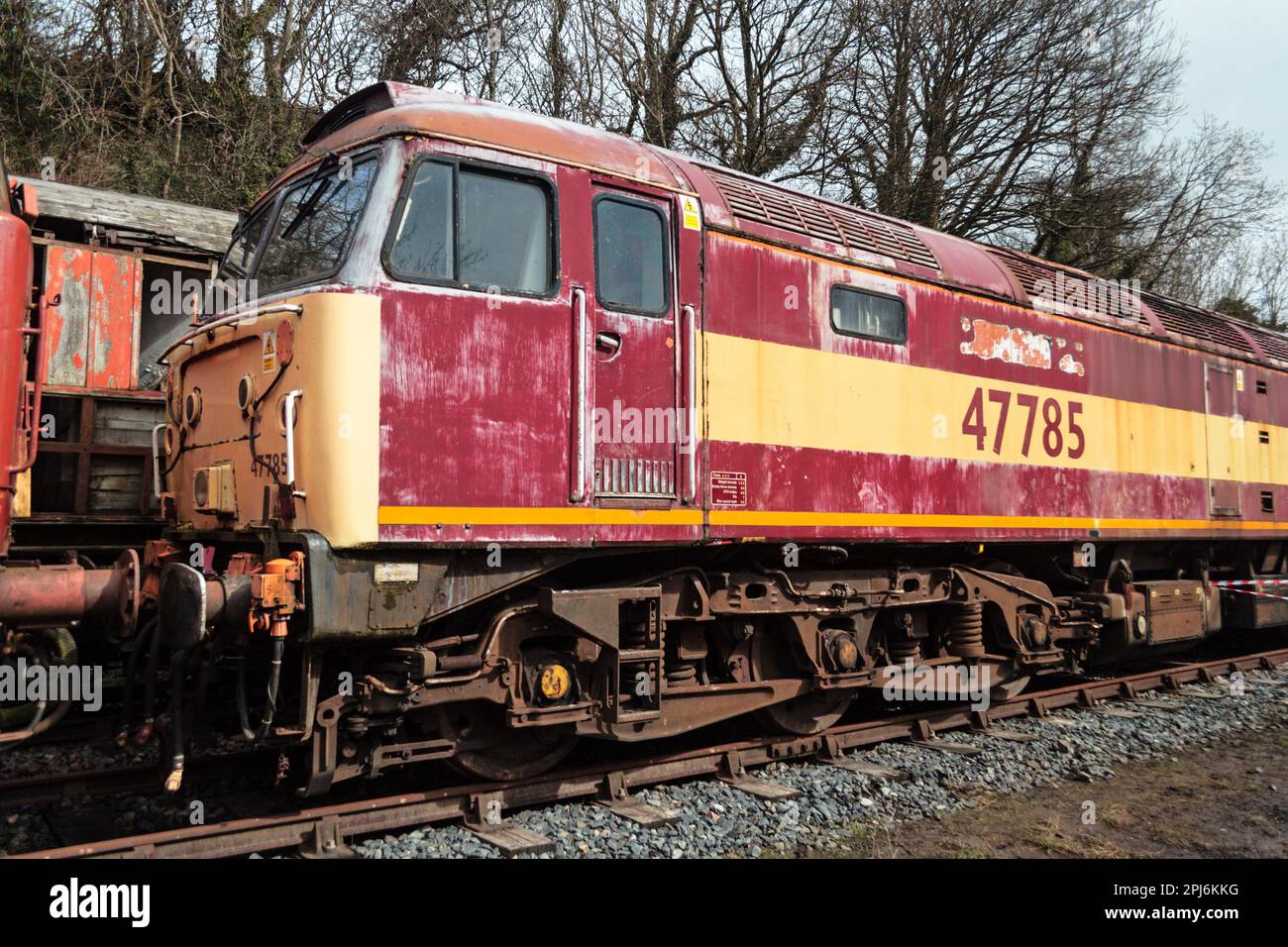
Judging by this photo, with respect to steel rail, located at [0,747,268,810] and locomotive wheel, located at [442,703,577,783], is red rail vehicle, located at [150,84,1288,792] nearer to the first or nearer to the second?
locomotive wheel, located at [442,703,577,783]

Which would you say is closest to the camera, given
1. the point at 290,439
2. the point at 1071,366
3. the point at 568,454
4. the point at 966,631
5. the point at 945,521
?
the point at 290,439

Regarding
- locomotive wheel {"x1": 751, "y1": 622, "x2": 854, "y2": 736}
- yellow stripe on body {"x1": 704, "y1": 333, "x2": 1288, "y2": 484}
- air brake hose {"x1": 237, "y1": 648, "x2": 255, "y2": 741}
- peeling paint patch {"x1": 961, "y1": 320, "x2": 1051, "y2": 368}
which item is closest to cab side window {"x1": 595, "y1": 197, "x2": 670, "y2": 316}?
yellow stripe on body {"x1": 704, "y1": 333, "x2": 1288, "y2": 484}

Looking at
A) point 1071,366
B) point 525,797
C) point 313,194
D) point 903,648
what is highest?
point 313,194

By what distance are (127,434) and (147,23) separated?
13.2 meters

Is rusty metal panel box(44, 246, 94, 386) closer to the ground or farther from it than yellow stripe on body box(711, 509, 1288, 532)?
farther from it

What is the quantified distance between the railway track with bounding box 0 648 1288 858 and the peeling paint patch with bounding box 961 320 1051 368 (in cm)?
Result: 305

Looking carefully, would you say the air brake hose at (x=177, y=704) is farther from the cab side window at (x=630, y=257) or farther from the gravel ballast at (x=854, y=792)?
→ the cab side window at (x=630, y=257)

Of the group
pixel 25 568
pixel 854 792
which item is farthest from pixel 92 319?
pixel 854 792

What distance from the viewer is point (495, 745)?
5.85 meters

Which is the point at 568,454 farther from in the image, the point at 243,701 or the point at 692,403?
the point at 243,701

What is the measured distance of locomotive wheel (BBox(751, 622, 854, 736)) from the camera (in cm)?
699

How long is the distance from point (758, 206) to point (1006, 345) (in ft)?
9.75
